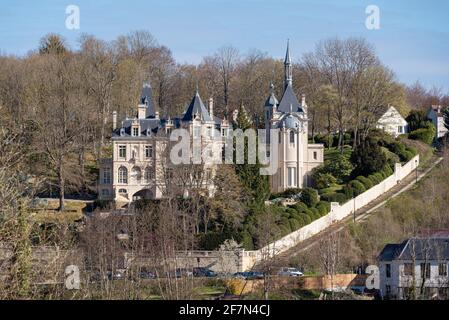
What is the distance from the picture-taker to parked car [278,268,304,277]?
48084 mm

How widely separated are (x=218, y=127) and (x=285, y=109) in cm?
463

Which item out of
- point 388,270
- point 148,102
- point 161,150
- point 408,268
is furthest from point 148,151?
point 408,268

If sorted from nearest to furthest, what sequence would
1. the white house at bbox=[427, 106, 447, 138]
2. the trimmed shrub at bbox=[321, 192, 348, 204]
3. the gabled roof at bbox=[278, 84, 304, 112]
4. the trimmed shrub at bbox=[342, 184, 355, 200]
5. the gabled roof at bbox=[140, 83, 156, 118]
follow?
the trimmed shrub at bbox=[321, 192, 348, 204] < the trimmed shrub at bbox=[342, 184, 355, 200] < the gabled roof at bbox=[140, 83, 156, 118] < the gabled roof at bbox=[278, 84, 304, 112] < the white house at bbox=[427, 106, 447, 138]

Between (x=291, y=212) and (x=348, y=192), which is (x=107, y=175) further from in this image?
(x=348, y=192)

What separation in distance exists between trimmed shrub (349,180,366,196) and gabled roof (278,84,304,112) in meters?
7.63

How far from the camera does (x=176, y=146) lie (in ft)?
206

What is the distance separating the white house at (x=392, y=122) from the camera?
77625 mm

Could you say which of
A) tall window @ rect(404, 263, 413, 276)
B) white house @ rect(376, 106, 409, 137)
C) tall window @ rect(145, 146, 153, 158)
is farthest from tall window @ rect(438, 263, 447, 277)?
white house @ rect(376, 106, 409, 137)

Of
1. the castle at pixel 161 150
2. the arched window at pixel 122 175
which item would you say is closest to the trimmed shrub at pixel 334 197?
the castle at pixel 161 150

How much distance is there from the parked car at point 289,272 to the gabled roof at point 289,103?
65.6ft

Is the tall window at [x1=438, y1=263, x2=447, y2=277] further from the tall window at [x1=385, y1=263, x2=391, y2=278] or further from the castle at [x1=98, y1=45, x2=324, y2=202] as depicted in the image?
the castle at [x1=98, y1=45, x2=324, y2=202]
